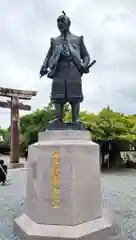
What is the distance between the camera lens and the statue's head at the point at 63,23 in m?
4.19

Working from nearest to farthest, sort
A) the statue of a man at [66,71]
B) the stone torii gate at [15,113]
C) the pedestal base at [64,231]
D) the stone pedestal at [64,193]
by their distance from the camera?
the pedestal base at [64,231], the stone pedestal at [64,193], the statue of a man at [66,71], the stone torii gate at [15,113]

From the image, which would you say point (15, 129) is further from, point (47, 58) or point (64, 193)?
point (64, 193)

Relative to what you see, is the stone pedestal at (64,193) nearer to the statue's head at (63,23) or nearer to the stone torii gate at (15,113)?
the statue's head at (63,23)

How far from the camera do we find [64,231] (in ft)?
10.9

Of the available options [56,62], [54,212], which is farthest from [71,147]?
[56,62]

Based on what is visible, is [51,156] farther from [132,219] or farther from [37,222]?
[132,219]

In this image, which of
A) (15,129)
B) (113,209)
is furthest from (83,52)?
(15,129)

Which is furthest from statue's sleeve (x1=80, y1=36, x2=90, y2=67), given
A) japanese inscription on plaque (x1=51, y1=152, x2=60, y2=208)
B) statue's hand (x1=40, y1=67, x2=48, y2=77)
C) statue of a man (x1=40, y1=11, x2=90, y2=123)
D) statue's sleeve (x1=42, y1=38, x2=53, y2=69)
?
japanese inscription on plaque (x1=51, y1=152, x2=60, y2=208)

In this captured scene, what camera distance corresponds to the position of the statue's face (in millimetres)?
4198

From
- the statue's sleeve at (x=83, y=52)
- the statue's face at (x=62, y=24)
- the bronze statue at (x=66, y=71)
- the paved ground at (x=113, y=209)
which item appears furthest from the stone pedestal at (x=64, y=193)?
the statue's face at (x=62, y=24)

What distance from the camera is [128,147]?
15.4m

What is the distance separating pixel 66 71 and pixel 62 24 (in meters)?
0.73

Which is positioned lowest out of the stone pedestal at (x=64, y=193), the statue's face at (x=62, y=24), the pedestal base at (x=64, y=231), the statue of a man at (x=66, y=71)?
the pedestal base at (x=64, y=231)

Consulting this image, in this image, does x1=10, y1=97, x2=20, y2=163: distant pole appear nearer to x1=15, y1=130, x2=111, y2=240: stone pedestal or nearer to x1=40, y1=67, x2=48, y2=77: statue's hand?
x1=40, y1=67, x2=48, y2=77: statue's hand
